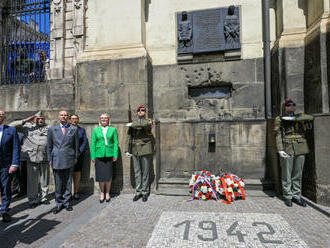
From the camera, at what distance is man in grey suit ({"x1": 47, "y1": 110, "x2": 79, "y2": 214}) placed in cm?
397

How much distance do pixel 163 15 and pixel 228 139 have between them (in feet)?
12.7

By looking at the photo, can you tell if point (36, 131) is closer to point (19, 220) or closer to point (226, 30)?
point (19, 220)

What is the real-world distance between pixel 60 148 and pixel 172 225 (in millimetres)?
2558

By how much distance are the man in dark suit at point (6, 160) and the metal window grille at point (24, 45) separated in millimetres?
3506

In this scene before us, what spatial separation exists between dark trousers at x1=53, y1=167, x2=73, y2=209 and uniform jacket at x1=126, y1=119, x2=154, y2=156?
4.41 feet

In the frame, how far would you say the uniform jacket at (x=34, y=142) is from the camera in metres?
4.27

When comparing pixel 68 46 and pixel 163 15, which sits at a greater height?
pixel 163 15

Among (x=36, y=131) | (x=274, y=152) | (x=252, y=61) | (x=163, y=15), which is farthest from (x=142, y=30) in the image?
(x=274, y=152)

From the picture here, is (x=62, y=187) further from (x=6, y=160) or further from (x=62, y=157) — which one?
(x=6, y=160)

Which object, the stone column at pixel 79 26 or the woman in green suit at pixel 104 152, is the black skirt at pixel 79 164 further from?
the stone column at pixel 79 26

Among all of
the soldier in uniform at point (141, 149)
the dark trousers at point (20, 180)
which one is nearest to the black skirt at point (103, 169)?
the soldier in uniform at point (141, 149)

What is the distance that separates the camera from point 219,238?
278 centimetres

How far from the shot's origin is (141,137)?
177 inches

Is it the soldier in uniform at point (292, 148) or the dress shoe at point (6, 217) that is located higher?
the soldier in uniform at point (292, 148)
